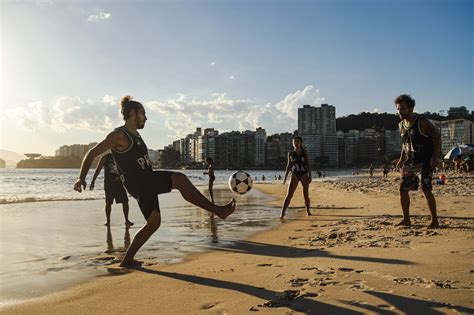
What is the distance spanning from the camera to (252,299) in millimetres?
3061

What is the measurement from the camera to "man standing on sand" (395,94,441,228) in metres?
6.02

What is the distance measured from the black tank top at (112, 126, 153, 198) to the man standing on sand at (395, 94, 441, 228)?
165 inches

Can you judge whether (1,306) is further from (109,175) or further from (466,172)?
(466,172)

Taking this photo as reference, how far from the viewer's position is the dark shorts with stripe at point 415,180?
19.8 ft

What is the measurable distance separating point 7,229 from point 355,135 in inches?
7635

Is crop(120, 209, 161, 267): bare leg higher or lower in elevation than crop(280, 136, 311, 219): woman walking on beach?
lower

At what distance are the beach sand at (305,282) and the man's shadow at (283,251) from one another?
1 cm

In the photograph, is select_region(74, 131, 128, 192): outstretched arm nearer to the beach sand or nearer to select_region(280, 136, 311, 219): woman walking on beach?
the beach sand

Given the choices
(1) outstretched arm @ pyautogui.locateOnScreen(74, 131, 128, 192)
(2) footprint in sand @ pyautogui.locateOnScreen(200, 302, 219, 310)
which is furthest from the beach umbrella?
(2) footprint in sand @ pyautogui.locateOnScreen(200, 302, 219, 310)

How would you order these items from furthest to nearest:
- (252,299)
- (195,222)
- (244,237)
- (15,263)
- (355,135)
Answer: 1. (355,135)
2. (195,222)
3. (244,237)
4. (15,263)
5. (252,299)

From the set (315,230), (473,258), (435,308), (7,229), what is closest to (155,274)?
(435,308)

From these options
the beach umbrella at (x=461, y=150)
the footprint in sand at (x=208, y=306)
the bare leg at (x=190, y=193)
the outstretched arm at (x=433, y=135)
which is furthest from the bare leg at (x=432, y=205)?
the beach umbrella at (x=461, y=150)

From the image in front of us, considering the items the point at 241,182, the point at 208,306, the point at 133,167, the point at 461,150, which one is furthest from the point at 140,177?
the point at 461,150

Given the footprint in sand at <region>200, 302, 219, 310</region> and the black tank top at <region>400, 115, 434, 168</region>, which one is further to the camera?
the black tank top at <region>400, 115, 434, 168</region>
